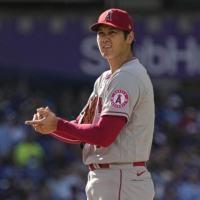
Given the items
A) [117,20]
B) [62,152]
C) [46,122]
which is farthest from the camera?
[62,152]

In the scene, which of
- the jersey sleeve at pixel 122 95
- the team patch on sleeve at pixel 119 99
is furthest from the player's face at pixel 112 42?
the team patch on sleeve at pixel 119 99

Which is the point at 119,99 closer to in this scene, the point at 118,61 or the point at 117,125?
the point at 117,125

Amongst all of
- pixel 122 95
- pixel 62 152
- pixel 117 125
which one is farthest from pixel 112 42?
pixel 62 152

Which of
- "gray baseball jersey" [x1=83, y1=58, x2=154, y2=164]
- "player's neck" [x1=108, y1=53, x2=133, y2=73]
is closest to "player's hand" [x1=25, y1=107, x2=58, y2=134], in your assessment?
"gray baseball jersey" [x1=83, y1=58, x2=154, y2=164]

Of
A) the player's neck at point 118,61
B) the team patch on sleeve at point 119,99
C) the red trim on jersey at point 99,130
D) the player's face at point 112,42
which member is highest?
the player's face at point 112,42

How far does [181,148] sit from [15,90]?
117 inches

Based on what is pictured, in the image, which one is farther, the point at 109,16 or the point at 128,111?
the point at 109,16

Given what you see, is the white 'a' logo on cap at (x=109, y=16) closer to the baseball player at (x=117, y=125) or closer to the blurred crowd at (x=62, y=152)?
the baseball player at (x=117, y=125)

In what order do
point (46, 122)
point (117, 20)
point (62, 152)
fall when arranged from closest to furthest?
point (46, 122)
point (117, 20)
point (62, 152)

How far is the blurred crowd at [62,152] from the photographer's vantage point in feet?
32.0

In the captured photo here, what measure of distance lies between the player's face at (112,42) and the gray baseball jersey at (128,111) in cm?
9

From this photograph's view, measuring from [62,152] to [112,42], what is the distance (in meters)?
6.80

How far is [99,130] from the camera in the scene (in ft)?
12.7

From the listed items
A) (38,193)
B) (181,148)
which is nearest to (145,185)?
(38,193)
